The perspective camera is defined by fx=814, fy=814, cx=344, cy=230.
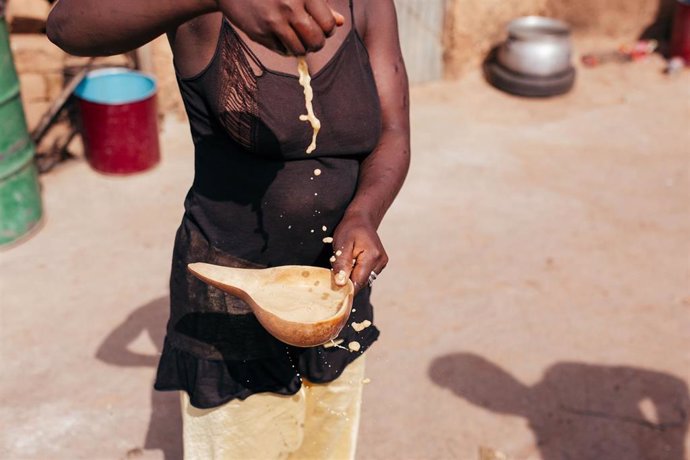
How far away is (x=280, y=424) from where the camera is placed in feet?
7.69

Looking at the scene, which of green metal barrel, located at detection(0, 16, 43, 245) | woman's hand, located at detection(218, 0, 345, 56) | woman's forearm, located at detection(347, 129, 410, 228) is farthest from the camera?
green metal barrel, located at detection(0, 16, 43, 245)

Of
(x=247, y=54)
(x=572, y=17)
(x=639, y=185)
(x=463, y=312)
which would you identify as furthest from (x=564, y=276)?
(x=572, y=17)

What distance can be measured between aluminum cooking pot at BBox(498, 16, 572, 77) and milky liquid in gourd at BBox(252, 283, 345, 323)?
5355 millimetres

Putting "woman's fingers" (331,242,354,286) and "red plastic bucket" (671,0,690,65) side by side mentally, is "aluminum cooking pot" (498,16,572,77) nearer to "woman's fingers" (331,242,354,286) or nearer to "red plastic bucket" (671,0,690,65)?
"red plastic bucket" (671,0,690,65)

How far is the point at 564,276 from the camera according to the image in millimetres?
4562

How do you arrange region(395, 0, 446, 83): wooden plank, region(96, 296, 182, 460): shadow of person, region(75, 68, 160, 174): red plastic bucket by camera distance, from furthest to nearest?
1. region(395, 0, 446, 83): wooden plank
2. region(75, 68, 160, 174): red plastic bucket
3. region(96, 296, 182, 460): shadow of person

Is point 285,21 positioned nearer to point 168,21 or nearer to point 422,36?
point 168,21

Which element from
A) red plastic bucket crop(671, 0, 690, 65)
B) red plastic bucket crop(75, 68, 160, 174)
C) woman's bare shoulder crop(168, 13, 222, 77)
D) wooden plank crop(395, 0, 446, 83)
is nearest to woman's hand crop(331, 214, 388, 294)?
woman's bare shoulder crop(168, 13, 222, 77)

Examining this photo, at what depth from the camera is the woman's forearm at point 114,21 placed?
5.51ft

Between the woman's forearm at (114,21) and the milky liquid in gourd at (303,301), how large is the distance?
2.19ft

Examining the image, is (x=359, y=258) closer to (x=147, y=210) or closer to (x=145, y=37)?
(x=145, y=37)

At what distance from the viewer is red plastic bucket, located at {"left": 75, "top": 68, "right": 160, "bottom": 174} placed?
17.1ft

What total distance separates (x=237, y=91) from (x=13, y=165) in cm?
305

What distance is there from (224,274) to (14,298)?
8.40ft
